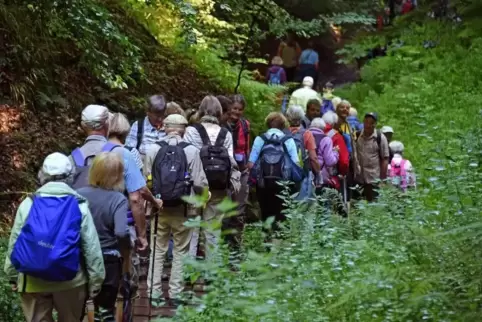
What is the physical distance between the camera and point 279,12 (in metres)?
14.5

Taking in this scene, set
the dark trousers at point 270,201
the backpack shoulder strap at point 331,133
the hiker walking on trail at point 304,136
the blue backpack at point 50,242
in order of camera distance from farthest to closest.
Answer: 1. the backpack shoulder strap at point 331,133
2. the hiker walking on trail at point 304,136
3. the dark trousers at point 270,201
4. the blue backpack at point 50,242

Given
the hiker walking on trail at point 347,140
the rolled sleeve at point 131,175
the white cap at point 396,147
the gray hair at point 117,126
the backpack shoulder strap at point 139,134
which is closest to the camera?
the rolled sleeve at point 131,175

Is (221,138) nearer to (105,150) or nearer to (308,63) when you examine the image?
(105,150)

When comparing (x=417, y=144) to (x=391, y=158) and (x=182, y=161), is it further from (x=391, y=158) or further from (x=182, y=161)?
(x=182, y=161)

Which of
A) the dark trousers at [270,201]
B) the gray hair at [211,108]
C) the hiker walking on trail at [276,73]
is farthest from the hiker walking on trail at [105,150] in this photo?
the hiker walking on trail at [276,73]

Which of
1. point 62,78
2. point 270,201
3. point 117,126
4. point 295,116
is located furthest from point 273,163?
point 62,78

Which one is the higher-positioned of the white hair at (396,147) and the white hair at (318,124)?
the white hair at (318,124)

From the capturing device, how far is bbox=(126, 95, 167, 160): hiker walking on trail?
31.0 feet

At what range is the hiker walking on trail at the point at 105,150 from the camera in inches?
304

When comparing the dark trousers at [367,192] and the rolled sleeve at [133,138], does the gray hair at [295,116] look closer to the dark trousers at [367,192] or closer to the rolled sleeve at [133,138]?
the dark trousers at [367,192]

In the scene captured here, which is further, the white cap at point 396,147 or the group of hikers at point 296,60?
the group of hikers at point 296,60

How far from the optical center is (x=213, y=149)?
32.0 ft

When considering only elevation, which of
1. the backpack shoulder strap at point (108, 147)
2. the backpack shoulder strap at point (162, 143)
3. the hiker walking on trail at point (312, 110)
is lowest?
the backpack shoulder strap at point (108, 147)

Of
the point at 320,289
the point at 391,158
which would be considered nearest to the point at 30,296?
the point at 320,289
